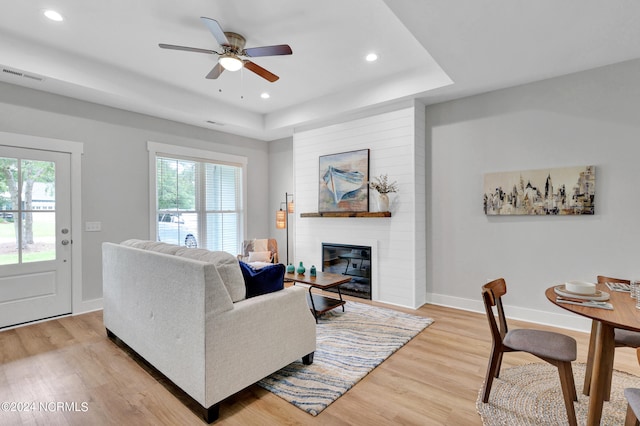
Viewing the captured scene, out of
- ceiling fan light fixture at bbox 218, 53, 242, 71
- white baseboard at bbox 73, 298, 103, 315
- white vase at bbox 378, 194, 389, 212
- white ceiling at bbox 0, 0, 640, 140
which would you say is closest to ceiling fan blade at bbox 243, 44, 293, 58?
ceiling fan light fixture at bbox 218, 53, 242, 71

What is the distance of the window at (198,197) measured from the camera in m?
→ 4.82

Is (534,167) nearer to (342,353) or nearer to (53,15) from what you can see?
(342,353)

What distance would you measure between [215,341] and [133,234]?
332 cm

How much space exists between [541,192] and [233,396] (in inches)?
146

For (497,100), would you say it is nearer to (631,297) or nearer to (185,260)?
(631,297)

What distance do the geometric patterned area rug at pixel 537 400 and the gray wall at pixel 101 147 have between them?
459cm

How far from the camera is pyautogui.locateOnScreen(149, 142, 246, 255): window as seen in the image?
4.82 m

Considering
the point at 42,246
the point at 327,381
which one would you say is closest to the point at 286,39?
the point at 327,381

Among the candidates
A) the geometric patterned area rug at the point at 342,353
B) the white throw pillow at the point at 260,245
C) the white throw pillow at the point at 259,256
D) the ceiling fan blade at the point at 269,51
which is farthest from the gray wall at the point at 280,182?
the ceiling fan blade at the point at 269,51

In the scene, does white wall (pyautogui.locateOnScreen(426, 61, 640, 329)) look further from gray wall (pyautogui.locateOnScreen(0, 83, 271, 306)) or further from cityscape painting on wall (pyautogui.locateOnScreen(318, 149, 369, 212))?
gray wall (pyautogui.locateOnScreen(0, 83, 271, 306))

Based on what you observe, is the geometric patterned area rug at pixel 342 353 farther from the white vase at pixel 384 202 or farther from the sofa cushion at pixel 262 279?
the white vase at pixel 384 202

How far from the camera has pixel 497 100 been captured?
3.77 metres

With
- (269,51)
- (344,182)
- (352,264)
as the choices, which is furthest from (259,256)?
(269,51)

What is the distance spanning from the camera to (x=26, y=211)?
356 centimetres
